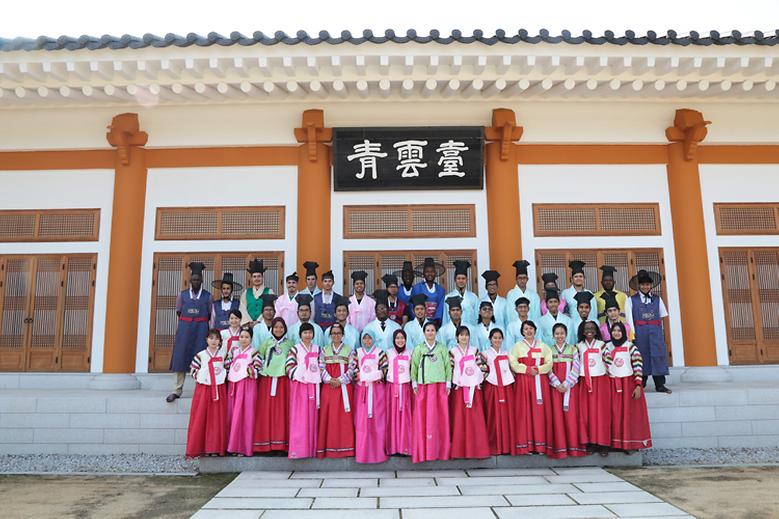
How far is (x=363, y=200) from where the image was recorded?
718cm

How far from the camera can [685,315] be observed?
22.9 feet

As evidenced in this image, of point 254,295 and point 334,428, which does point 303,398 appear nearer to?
point 334,428

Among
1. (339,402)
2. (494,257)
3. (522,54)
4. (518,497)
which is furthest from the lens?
(494,257)

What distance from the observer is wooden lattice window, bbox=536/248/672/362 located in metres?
7.09

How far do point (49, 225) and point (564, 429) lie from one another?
6951 mm

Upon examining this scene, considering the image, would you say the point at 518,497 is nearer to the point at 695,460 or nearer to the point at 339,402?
the point at 339,402

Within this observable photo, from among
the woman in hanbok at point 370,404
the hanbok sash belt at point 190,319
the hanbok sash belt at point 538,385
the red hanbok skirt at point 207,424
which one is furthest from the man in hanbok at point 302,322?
the hanbok sash belt at point 538,385

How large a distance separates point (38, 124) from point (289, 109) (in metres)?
3.49

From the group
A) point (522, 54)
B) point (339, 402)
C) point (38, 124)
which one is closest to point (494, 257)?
point (522, 54)

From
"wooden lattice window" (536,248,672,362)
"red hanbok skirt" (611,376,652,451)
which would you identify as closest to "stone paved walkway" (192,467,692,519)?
"red hanbok skirt" (611,376,652,451)

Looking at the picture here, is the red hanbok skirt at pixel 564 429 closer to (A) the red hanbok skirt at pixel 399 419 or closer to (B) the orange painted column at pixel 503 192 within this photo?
(A) the red hanbok skirt at pixel 399 419

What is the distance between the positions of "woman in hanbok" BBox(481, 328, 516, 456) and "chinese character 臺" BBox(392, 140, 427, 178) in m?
2.71

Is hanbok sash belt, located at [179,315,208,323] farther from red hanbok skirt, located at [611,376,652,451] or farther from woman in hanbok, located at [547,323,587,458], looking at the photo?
red hanbok skirt, located at [611,376,652,451]

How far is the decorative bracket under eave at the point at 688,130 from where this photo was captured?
7056 millimetres
